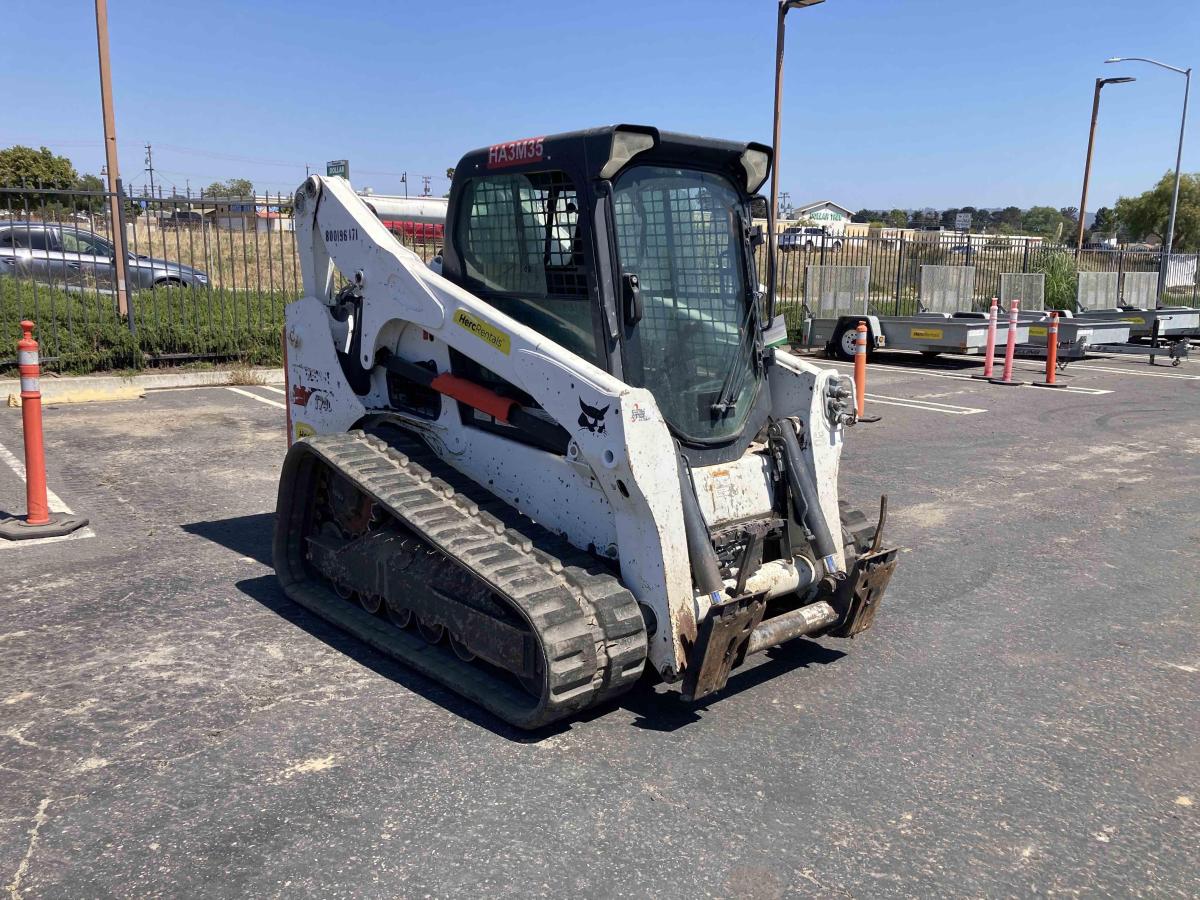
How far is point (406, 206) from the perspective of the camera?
6.18m

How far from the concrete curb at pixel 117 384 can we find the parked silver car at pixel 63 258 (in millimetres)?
1225

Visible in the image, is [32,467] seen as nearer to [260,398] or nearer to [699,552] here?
[699,552]

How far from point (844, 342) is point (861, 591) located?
13.8m

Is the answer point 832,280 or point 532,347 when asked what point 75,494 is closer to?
point 532,347

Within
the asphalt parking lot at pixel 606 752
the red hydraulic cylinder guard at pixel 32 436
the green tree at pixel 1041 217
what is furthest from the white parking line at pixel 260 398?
the green tree at pixel 1041 217

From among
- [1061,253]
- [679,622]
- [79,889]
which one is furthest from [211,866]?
[1061,253]

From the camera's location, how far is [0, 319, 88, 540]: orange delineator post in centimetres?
630

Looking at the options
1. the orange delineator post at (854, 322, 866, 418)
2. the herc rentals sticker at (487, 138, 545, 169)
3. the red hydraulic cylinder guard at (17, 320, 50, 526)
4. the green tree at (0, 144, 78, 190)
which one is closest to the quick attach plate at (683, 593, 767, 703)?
the herc rentals sticker at (487, 138, 545, 169)

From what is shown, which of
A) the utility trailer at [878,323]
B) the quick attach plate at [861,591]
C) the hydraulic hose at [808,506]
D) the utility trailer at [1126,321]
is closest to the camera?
the quick attach plate at [861,591]

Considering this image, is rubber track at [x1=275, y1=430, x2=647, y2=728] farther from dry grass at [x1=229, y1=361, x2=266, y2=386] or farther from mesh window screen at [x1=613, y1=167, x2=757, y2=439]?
dry grass at [x1=229, y1=361, x2=266, y2=386]

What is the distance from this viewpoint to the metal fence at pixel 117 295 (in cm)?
1203

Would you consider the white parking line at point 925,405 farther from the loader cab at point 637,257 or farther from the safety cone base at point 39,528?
the safety cone base at point 39,528

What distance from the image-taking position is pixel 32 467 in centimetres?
640

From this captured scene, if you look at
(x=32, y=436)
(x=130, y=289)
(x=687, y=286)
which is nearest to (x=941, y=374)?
(x=130, y=289)
